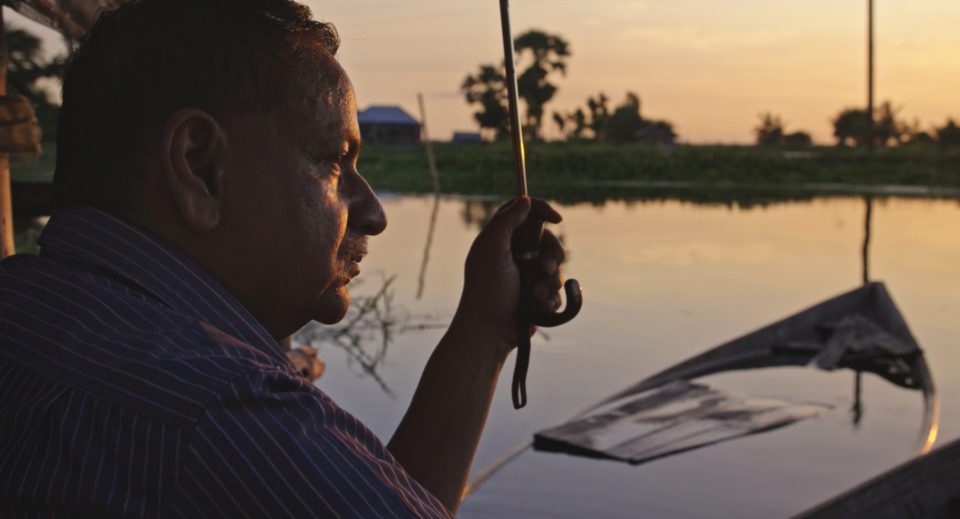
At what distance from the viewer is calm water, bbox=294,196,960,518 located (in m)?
5.22

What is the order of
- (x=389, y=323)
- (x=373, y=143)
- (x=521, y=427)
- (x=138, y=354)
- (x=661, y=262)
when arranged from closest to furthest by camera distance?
(x=138, y=354) → (x=521, y=427) → (x=389, y=323) → (x=661, y=262) → (x=373, y=143)

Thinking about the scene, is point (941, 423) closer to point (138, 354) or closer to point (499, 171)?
point (138, 354)

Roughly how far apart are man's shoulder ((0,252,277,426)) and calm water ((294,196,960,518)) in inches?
160

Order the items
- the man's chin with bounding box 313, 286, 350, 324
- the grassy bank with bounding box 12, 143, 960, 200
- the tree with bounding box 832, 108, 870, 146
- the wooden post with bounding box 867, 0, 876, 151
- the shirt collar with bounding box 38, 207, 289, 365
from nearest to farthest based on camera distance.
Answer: the shirt collar with bounding box 38, 207, 289, 365 → the man's chin with bounding box 313, 286, 350, 324 → the wooden post with bounding box 867, 0, 876, 151 → the grassy bank with bounding box 12, 143, 960, 200 → the tree with bounding box 832, 108, 870, 146

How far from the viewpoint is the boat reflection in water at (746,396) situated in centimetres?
538

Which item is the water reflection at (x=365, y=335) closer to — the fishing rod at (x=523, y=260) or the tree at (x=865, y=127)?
the fishing rod at (x=523, y=260)

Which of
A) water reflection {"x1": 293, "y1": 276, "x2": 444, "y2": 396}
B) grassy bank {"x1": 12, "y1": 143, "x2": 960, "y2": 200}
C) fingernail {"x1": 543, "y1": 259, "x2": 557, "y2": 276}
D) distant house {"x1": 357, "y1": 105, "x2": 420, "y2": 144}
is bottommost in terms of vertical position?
grassy bank {"x1": 12, "y1": 143, "x2": 960, "y2": 200}

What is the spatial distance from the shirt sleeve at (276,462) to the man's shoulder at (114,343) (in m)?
0.01

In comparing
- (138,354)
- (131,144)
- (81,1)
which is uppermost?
(81,1)

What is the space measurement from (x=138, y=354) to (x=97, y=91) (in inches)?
9.0

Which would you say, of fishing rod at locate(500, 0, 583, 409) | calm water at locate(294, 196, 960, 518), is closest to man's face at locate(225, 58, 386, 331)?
fishing rod at locate(500, 0, 583, 409)

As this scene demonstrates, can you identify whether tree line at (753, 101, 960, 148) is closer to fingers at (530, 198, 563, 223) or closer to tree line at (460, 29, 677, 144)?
tree line at (460, 29, 677, 144)

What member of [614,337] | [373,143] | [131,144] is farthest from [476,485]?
[373,143]

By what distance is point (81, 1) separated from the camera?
9.57 ft
